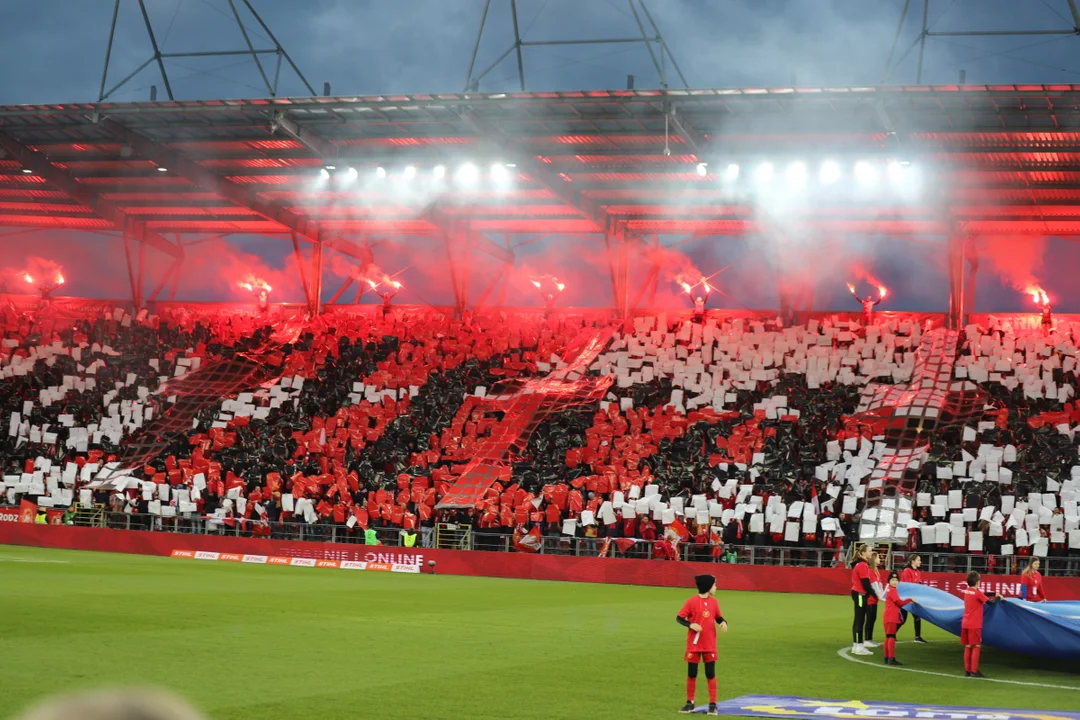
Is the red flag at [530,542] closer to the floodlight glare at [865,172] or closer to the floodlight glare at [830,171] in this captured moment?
the floodlight glare at [830,171]

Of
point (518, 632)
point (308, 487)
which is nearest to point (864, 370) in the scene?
point (308, 487)

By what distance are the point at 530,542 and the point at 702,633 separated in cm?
2275

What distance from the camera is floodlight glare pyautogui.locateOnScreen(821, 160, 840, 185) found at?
3966cm

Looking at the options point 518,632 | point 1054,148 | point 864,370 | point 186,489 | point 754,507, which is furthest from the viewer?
point 864,370

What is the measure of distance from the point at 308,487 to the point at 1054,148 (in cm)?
2443

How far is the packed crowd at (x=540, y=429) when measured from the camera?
1412 inches

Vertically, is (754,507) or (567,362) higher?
(567,362)

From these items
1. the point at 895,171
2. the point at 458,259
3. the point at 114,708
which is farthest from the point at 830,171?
the point at 114,708

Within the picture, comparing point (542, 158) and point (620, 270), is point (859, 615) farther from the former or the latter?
point (620, 270)

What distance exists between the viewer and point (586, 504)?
3772 cm

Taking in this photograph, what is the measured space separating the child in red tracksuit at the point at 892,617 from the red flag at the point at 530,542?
1754 cm

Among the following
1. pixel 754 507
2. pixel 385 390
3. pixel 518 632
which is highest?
pixel 385 390

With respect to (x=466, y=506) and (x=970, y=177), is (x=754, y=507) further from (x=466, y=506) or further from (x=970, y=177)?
(x=970, y=177)

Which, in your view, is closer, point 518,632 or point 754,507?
point 518,632
